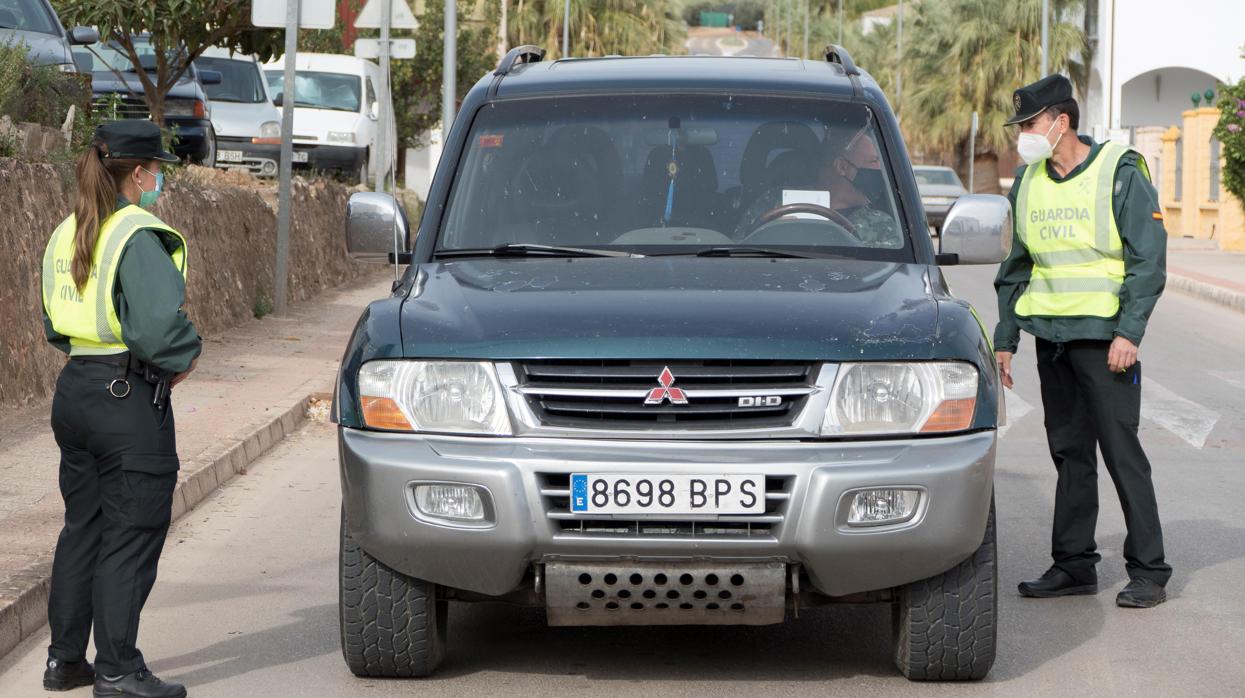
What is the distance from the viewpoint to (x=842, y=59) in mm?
7074

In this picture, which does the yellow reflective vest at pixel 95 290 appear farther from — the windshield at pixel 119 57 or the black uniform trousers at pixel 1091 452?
the windshield at pixel 119 57

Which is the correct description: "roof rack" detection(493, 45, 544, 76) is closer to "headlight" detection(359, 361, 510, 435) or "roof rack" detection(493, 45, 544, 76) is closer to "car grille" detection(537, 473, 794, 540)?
"headlight" detection(359, 361, 510, 435)

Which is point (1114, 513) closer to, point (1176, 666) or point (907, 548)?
point (1176, 666)

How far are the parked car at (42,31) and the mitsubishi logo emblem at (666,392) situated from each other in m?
11.5

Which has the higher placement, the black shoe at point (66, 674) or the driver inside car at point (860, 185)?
the driver inside car at point (860, 185)

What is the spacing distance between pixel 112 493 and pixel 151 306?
0.56 metres

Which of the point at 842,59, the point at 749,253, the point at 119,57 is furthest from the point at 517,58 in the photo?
the point at 119,57

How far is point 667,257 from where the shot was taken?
19.2 feet

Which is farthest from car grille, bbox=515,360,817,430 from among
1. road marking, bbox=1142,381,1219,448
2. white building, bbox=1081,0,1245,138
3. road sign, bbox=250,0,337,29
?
white building, bbox=1081,0,1245,138

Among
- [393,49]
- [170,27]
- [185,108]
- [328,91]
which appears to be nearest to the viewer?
[170,27]

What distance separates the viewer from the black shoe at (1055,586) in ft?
22.0

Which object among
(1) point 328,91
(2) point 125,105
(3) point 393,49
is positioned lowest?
(2) point 125,105

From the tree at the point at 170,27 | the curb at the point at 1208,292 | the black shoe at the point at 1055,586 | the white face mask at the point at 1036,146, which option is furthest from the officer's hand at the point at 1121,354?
the curb at the point at 1208,292

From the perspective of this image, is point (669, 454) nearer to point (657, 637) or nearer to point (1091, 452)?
point (657, 637)
